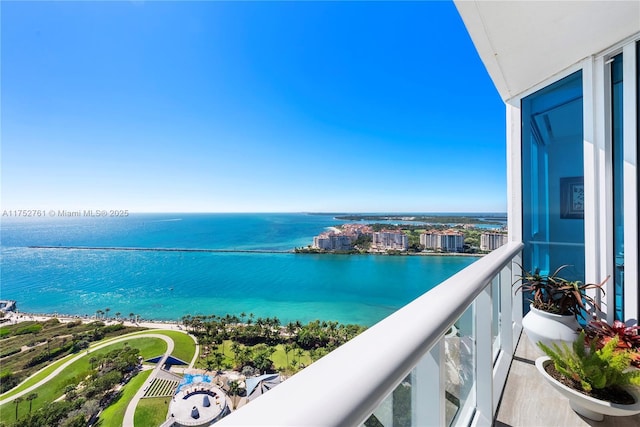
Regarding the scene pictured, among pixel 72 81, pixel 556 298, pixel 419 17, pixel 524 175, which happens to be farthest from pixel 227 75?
pixel 556 298

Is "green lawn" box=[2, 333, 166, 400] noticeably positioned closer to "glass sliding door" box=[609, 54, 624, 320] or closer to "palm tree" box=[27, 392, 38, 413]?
"palm tree" box=[27, 392, 38, 413]

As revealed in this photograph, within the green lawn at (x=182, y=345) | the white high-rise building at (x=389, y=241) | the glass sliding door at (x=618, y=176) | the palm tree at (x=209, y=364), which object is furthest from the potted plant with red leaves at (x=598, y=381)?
the white high-rise building at (x=389, y=241)

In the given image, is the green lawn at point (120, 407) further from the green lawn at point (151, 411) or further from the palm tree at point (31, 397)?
the palm tree at point (31, 397)

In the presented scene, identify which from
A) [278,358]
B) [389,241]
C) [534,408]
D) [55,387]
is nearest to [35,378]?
[55,387]

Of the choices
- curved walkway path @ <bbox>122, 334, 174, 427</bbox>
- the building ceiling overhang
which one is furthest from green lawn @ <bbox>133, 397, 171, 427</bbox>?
the building ceiling overhang

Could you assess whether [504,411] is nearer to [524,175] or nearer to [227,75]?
[524,175]
